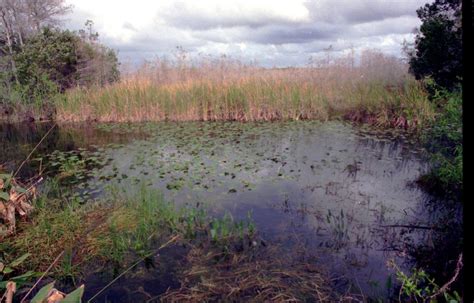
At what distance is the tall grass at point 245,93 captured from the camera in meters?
10.6

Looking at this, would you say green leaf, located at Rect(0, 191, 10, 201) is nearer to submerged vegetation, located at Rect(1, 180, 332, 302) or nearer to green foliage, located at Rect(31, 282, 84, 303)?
submerged vegetation, located at Rect(1, 180, 332, 302)

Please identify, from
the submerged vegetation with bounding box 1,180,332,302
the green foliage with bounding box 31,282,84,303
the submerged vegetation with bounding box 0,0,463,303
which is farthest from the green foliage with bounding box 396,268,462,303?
the green foliage with bounding box 31,282,84,303

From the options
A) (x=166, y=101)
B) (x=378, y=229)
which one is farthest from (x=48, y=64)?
(x=378, y=229)

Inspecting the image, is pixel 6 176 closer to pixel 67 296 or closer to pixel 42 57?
pixel 67 296

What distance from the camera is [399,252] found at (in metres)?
3.34

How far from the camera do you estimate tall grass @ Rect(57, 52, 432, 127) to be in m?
10.6

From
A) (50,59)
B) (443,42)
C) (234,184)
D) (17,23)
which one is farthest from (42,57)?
(443,42)

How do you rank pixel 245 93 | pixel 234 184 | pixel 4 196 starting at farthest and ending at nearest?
pixel 245 93
pixel 234 184
pixel 4 196

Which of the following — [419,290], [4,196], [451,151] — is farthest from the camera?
[451,151]

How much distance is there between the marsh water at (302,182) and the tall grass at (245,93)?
120 centimetres

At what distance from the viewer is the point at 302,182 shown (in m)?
5.39

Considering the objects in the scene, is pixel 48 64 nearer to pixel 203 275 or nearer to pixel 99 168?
pixel 99 168

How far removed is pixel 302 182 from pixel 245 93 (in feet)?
20.2

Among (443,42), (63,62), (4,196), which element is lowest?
(4,196)
